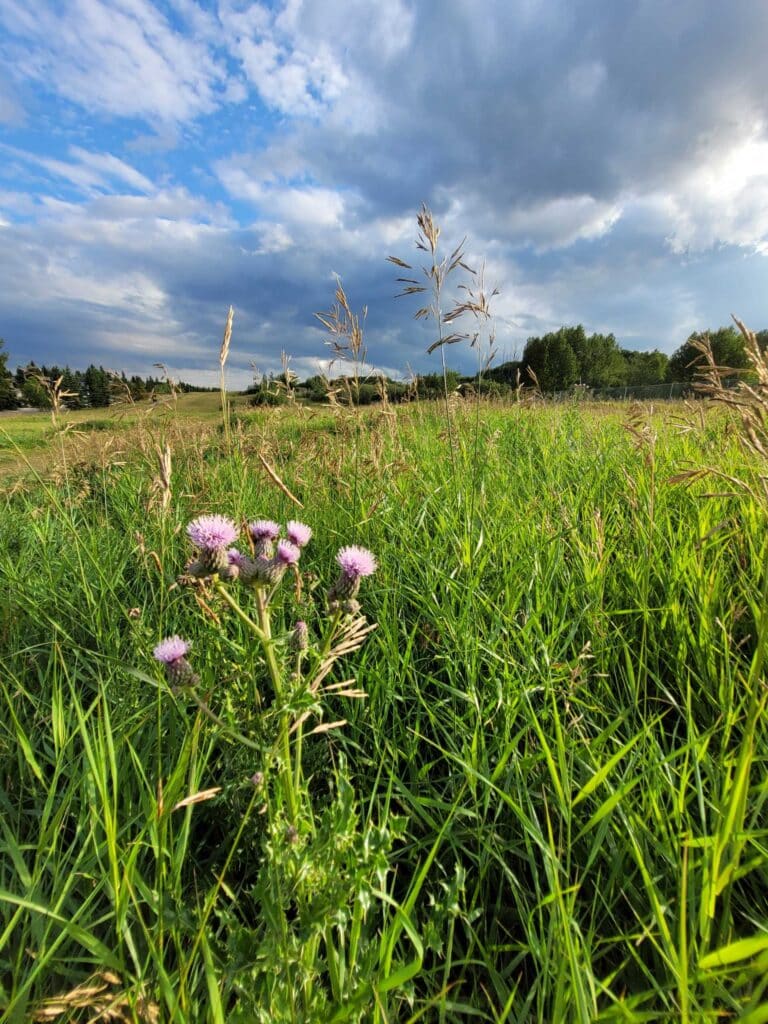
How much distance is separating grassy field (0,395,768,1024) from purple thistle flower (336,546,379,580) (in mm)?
104

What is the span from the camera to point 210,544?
97cm

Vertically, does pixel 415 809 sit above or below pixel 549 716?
below

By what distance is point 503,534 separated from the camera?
2213 mm

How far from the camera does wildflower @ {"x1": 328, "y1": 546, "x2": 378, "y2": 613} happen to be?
1008 mm

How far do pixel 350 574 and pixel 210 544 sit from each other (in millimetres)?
314

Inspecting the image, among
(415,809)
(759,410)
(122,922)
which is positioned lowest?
(415,809)

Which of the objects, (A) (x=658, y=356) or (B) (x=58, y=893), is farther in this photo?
(A) (x=658, y=356)

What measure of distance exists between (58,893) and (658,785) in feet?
4.41

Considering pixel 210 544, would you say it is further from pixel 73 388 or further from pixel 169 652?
pixel 73 388

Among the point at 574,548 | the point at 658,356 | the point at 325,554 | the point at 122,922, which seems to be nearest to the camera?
the point at 122,922

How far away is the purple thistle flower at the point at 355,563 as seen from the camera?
1.07 meters

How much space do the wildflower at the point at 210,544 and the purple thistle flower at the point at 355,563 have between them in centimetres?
25

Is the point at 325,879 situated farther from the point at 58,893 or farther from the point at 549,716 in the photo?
the point at 549,716

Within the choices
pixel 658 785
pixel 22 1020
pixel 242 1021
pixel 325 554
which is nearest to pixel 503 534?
pixel 325 554
